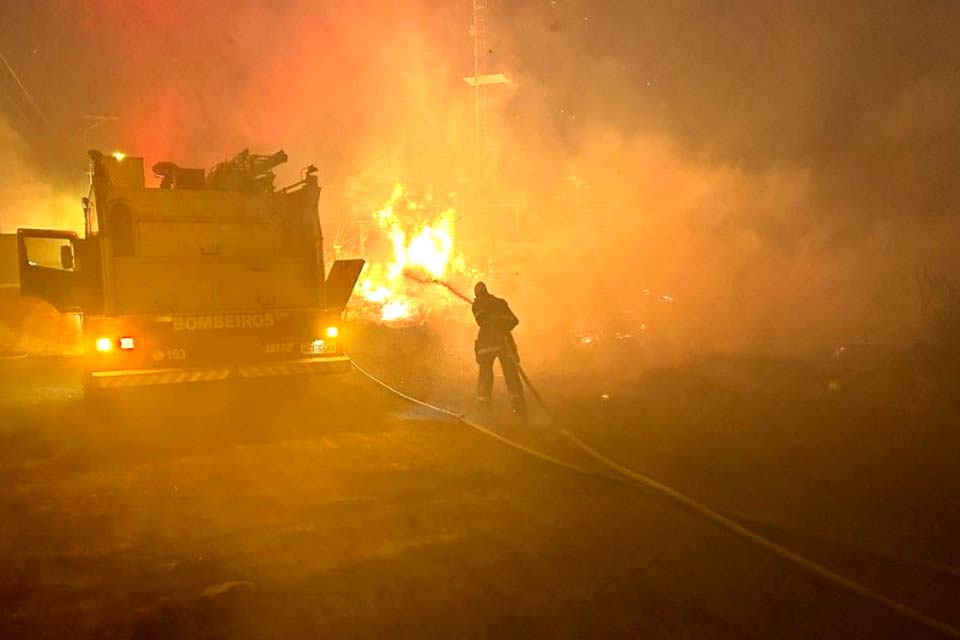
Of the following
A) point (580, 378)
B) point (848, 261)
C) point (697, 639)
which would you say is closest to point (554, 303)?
point (580, 378)

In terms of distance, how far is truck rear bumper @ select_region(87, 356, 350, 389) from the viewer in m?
7.68

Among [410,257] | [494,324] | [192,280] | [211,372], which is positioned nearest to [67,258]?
[192,280]

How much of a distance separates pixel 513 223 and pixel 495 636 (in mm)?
19532

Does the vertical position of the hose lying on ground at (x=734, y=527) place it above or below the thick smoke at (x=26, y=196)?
below

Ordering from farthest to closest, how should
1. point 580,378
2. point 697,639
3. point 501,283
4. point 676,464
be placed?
point 501,283, point 580,378, point 676,464, point 697,639

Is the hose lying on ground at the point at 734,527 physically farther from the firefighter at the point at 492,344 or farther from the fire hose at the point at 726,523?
the firefighter at the point at 492,344

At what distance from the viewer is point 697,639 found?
3.23m

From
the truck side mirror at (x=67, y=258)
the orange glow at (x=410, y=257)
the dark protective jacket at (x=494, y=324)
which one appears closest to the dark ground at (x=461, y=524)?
the dark protective jacket at (x=494, y=324)

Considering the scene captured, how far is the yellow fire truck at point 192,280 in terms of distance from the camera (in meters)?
7.85

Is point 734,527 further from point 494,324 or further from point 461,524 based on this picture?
point 494,324

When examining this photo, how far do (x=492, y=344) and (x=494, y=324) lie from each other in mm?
254

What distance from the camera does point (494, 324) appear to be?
8961 millimetres

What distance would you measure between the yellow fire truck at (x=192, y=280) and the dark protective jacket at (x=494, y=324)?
1.69 m

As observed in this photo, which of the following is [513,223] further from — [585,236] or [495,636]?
[495,636]
